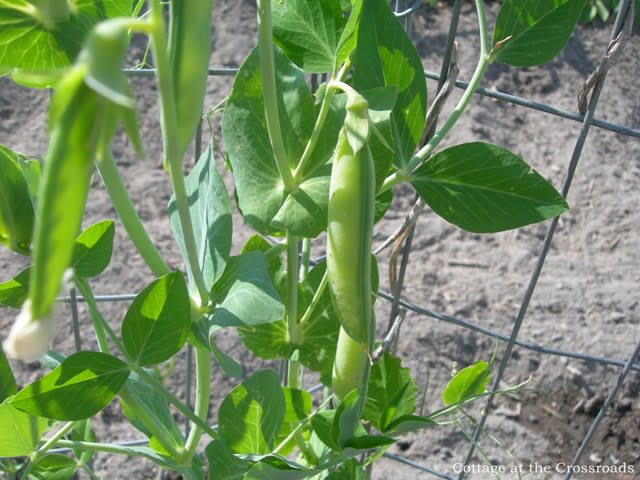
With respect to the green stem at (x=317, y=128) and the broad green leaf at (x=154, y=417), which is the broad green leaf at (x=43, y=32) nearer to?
the green stem at (x=317, y=128)

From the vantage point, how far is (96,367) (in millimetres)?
571

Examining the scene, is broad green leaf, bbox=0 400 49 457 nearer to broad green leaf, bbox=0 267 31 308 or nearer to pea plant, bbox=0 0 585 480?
pea plant, bbox=0 0 585 480

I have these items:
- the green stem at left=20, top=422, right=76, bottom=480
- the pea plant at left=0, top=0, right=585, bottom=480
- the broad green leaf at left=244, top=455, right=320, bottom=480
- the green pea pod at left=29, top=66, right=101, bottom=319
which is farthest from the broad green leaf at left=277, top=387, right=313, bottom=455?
the green pea pod at left=29, top=66, right=101, bottom=319

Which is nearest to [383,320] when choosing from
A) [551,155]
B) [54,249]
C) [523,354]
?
[523,354]

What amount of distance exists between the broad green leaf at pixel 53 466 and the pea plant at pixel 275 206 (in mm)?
86

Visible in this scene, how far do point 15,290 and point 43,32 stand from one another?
238mm

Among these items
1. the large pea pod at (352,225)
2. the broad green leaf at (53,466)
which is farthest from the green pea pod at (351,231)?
the broad green leaf at (53,466)

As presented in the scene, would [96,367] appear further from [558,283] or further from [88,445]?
[558,283]

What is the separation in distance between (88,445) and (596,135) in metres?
2.20

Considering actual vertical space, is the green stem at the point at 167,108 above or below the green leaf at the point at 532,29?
below

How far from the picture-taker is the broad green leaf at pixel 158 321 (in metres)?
0.54

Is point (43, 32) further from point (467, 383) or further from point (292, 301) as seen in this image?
point (467, 383)

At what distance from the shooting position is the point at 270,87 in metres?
0.47

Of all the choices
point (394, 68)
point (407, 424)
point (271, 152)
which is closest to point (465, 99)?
point (394, 68)
